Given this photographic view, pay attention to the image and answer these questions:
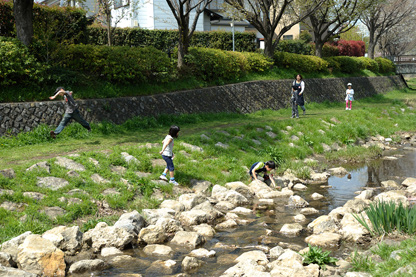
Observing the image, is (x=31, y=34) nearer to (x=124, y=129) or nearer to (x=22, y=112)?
(x=22, y=112)

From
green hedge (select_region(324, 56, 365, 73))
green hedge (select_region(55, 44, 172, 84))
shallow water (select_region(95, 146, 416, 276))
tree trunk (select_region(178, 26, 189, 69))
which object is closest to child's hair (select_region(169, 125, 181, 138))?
shallow water (select_region(95, 146, 416, 276))

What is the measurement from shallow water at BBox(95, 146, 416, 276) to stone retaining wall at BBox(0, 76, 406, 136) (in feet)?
25.5

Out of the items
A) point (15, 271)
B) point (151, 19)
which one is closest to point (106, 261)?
point (15, 271)

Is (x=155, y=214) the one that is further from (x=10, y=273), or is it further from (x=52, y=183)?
(x=10, y=273)

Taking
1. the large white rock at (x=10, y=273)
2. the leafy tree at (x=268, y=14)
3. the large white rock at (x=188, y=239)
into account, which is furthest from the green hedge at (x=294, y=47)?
the large white rock at (x=10, y=273)

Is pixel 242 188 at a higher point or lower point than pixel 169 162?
lower

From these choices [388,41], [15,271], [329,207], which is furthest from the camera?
[388,41]

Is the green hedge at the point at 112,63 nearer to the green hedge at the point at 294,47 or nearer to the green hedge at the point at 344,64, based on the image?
the green hedge at the point at 294,47

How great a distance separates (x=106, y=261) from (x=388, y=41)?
6320 centimetres

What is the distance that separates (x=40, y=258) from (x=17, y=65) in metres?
9.38

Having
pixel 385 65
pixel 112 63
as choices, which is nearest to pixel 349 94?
pixel 112 63

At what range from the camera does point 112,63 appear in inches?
669

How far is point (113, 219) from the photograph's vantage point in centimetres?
890

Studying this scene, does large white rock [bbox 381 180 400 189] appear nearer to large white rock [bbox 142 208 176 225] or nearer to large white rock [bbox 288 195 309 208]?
large white rock [bbox 288 195 309 208]
